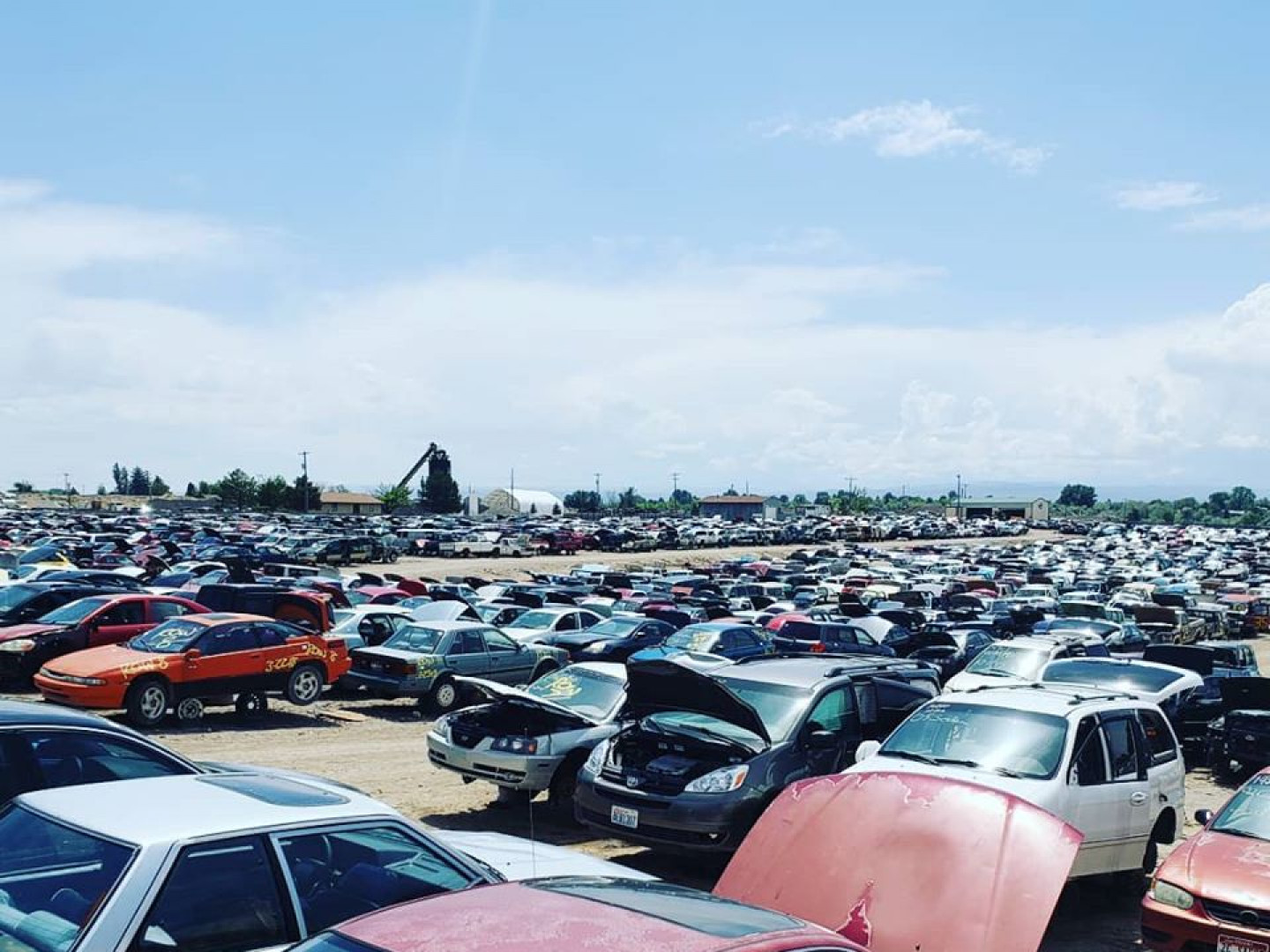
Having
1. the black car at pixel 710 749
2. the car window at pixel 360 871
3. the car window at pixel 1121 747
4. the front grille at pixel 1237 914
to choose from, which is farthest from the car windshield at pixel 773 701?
the car window at pixel 360 871

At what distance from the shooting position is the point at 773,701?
10.9 metres

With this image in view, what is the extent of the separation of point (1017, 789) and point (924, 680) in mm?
6247

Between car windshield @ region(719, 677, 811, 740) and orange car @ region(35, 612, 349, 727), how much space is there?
8.76 meters

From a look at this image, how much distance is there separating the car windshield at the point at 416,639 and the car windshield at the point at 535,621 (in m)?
5.28

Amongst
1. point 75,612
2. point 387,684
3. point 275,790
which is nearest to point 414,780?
point 387,684

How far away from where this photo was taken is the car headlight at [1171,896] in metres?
7.87

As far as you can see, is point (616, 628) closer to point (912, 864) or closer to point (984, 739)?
point (984, 739)

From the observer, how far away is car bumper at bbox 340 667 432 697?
18781 millimetres

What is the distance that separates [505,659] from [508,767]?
27.2 ft

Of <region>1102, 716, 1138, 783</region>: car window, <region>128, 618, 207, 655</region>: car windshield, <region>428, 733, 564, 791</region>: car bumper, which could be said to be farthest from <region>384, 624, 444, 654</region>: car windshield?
<region>1102, 716, 1138, 783</region>: car window

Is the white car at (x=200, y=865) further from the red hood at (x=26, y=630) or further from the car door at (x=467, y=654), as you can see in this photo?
the red hood at (x=26, y=630)

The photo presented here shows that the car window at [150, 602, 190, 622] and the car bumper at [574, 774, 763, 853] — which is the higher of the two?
the car window at [150, 602, 190, 622]

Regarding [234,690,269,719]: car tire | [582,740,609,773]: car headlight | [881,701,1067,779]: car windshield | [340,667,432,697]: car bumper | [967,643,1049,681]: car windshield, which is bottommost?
[234,690,269,719]: car tire

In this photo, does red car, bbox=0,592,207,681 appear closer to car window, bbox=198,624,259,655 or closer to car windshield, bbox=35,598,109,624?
car windshield, bbox=35,598,109,624
